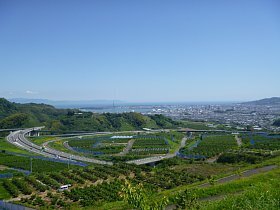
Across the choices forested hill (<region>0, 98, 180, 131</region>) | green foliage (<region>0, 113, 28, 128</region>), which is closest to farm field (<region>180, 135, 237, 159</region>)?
forested hill (<region>0, 98, 180, 131</region>)

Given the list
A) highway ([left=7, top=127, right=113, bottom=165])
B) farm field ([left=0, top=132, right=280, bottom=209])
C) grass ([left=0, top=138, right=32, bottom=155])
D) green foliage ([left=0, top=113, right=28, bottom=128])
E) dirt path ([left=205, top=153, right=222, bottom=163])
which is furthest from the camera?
→ green foliage ([left=0, top=113, right=28, bottom=128])

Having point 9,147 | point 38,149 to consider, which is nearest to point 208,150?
point 38,149

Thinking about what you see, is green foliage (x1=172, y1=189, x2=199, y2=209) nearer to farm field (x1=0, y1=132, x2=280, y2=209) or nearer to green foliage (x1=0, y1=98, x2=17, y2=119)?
farm field (x1=0, y1=132, x2=280, y2=209)

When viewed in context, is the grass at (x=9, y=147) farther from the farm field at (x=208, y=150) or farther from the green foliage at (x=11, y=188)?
the farm field at (x=208, y=150)

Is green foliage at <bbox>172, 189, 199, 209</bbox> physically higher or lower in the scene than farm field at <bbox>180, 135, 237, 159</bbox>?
higher

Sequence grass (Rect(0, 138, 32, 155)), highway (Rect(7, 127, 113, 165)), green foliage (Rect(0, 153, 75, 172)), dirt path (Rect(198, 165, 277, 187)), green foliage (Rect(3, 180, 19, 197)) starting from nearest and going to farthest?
dirt path (Rect(198, 165, 277, 187)), green foliage (Rect(3, 180, 19, 197)), green foliage (Rect(0, 153, 75, 172)), highway (Rect(7, 127, 113, 165)), grass (Rect(0, 138, 32, 155))

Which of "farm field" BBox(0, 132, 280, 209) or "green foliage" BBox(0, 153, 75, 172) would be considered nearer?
"farm field" BBox(0, 132, 280, 209)

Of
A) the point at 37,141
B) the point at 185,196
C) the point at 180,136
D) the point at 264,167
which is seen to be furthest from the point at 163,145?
the point at 185,196

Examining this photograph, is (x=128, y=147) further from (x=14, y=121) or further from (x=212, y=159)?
(x=14, y=121)

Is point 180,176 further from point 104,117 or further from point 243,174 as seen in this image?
point 104,117

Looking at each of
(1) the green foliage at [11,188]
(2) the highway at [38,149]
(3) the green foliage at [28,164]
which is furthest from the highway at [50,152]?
(1) the green foliage at [11,188]

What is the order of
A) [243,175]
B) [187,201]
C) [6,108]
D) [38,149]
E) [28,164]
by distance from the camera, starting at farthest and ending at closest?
[6,108]
[38,149]
[28,164]
[243,175]
[187,201]
